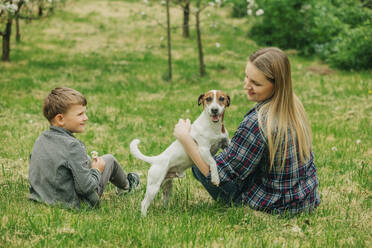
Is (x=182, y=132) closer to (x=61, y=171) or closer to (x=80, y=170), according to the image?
(x=80, y=170)

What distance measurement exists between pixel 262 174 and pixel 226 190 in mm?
390

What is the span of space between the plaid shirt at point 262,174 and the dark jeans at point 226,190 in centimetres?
9

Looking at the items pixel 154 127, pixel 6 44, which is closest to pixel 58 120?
pixel 154 127

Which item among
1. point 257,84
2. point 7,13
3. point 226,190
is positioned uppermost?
point 7,13

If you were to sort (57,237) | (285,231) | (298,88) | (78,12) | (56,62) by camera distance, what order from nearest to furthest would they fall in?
(57,237), (285,231), (298,88), (56,62), (78,12)

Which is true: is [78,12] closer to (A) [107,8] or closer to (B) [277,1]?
(A) [107,8]

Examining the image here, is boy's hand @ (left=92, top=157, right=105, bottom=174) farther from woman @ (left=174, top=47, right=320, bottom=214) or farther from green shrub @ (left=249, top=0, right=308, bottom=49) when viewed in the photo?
green shrub @ (left=249, top=0, right=308, bottom=49)

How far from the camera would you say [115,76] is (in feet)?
33.7

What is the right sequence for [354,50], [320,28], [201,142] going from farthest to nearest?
[320,28] < [354,50] < [201,142]

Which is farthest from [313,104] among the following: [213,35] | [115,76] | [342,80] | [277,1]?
[213,35]

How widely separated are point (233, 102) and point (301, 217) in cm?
497

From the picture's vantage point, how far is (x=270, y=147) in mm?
3238

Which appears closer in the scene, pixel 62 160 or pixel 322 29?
pixel 62 160

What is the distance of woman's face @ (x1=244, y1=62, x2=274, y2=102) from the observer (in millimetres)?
3277
